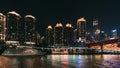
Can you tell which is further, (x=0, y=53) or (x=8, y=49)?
(x=8, y=49)

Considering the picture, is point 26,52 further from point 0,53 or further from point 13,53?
point 0,53

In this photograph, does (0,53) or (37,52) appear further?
(37,52)

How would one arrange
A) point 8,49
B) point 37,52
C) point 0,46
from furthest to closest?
1. point 37,52
2. point 8,49
3. point 0,46

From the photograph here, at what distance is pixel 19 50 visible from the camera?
6762 inches

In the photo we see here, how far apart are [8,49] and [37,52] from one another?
819 inches

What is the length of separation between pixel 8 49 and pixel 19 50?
7787 millimetres

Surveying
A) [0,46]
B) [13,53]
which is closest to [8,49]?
[13,53]

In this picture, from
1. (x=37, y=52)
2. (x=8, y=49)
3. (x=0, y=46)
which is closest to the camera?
(x=0, y=46)

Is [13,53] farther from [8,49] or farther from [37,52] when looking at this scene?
[37,52]

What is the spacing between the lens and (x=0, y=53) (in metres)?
153

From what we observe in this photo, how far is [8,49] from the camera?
166 m

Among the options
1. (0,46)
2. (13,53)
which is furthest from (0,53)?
(13,53)

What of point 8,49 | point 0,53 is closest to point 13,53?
point 8,49

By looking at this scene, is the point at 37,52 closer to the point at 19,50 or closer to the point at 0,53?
the point at 19,50
